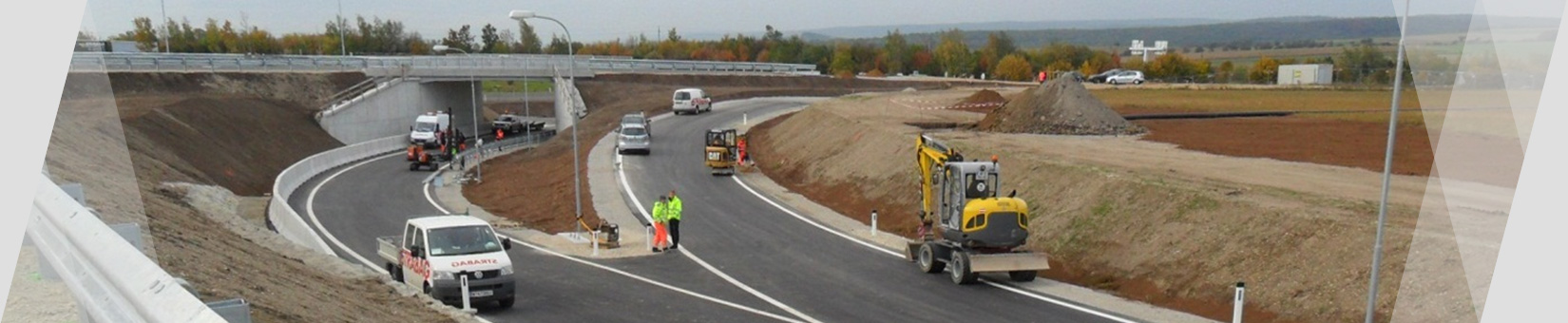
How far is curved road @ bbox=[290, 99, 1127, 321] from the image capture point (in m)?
19.0

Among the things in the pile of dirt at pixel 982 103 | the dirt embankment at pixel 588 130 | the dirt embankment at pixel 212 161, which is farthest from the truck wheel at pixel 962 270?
the pile of dirt at pixel 982 103

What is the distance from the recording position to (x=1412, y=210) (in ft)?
69.9

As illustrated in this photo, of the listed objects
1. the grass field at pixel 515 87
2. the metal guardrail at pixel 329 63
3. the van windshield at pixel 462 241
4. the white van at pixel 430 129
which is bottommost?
the grass field at pixel 515 87

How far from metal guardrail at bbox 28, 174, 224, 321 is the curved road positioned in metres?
10.3

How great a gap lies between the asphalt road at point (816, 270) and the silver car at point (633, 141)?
8647 millimetres

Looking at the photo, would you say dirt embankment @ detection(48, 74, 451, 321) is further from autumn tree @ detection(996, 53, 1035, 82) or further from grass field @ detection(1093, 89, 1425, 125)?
autumn tree @ detection(996, 53, 1035, 82)

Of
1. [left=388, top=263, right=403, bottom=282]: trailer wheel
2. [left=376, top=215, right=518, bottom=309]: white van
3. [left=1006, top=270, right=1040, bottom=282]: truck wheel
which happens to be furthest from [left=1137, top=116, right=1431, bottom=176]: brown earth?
[left=388, top=263, right=403, bottom=282]: trailer wheel

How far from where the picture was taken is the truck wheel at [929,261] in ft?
72.5

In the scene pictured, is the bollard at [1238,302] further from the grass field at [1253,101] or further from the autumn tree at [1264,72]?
the autumn tree at [1264,72]

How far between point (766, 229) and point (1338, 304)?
14519 mm

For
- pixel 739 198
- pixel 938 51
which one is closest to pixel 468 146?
pixel 739 198

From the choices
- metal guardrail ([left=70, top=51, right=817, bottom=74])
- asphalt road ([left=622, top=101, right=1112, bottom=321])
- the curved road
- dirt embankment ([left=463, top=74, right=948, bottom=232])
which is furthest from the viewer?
metal guardrail ([left=70, top=51, right=817, bottom=74])

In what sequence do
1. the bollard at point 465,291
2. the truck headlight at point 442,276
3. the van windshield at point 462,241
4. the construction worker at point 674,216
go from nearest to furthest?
the bollard at point 465,291 → the truck headlight at point 442,276 → the van windshield at point 462,241 → the construction worker at point 674,216

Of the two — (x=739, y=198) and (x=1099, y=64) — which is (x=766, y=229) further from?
(x=1099, y=64)
